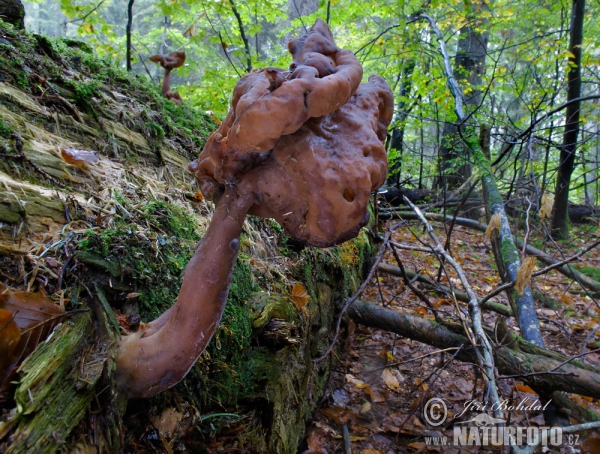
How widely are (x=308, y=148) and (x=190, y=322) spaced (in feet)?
2.94

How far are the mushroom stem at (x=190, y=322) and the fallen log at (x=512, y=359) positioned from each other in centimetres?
159

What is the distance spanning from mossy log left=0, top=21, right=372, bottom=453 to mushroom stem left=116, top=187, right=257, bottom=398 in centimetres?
9

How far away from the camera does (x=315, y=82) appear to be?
137cm

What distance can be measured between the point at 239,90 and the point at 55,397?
4.42ft

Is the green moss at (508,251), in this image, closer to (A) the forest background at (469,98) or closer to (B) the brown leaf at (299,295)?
(A) the forest background at (469,98)

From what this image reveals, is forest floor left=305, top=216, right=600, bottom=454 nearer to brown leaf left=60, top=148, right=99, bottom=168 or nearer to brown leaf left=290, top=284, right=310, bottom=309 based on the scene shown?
brown leaf left=290, top=284, right=310, bottom=309

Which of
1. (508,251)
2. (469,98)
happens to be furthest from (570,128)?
(508,251)

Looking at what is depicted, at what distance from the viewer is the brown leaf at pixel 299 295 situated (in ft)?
8.49

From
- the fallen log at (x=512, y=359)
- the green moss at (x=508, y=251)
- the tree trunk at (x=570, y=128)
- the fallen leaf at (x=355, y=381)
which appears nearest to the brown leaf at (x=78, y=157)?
the fallen log at (x=512, y=359)

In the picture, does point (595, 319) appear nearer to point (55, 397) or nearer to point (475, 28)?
point (55, 397)

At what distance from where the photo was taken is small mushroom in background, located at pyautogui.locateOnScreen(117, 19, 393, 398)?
58.6 inches

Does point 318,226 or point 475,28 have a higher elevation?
point 475,28

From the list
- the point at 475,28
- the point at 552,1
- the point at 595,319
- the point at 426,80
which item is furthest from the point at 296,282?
the point at 552,1

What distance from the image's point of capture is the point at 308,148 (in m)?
1.51
